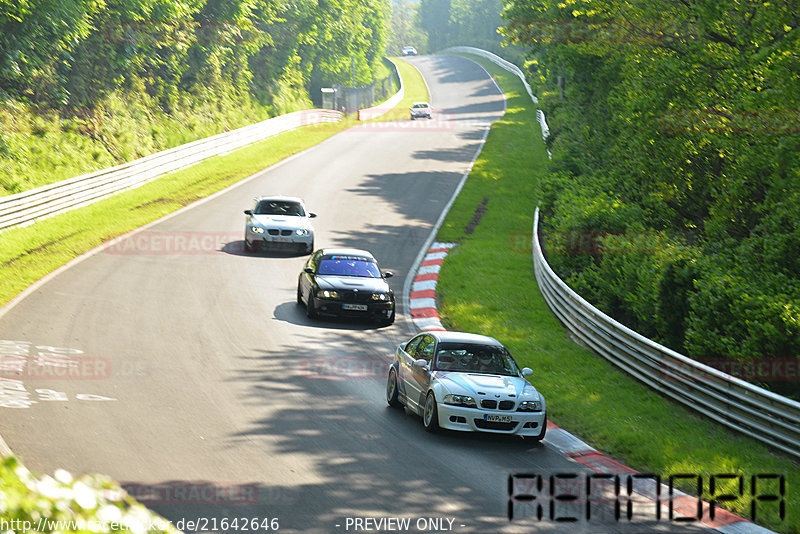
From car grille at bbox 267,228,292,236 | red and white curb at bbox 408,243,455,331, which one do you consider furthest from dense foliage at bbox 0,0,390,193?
red and white curb at bbox 408,243,455,331

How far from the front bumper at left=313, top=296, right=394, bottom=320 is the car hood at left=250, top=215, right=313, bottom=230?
22.5 feet

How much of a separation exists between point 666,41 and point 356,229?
1129cm

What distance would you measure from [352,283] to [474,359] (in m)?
6.59

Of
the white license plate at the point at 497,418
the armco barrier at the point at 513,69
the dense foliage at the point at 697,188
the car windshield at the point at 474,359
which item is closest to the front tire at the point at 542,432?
the white license plate at the point at 497,418

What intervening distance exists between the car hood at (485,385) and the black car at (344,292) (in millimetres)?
6415

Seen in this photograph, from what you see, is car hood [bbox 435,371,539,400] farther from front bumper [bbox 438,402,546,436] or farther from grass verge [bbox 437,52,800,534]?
grass verge [bbox 437,52,800,534]

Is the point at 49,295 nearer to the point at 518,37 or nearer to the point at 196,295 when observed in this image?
the point at 196,295

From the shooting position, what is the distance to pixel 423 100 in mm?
81500

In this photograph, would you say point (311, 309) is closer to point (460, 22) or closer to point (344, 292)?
point (344, 292)

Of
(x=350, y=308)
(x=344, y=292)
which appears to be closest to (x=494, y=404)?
(x=350, y=308)

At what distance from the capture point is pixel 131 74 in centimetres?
4488

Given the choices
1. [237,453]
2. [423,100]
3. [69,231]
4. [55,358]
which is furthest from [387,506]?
[423,100]

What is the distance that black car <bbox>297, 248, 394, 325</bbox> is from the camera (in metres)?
19.0

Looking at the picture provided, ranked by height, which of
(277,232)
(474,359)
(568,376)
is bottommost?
(568,376)
